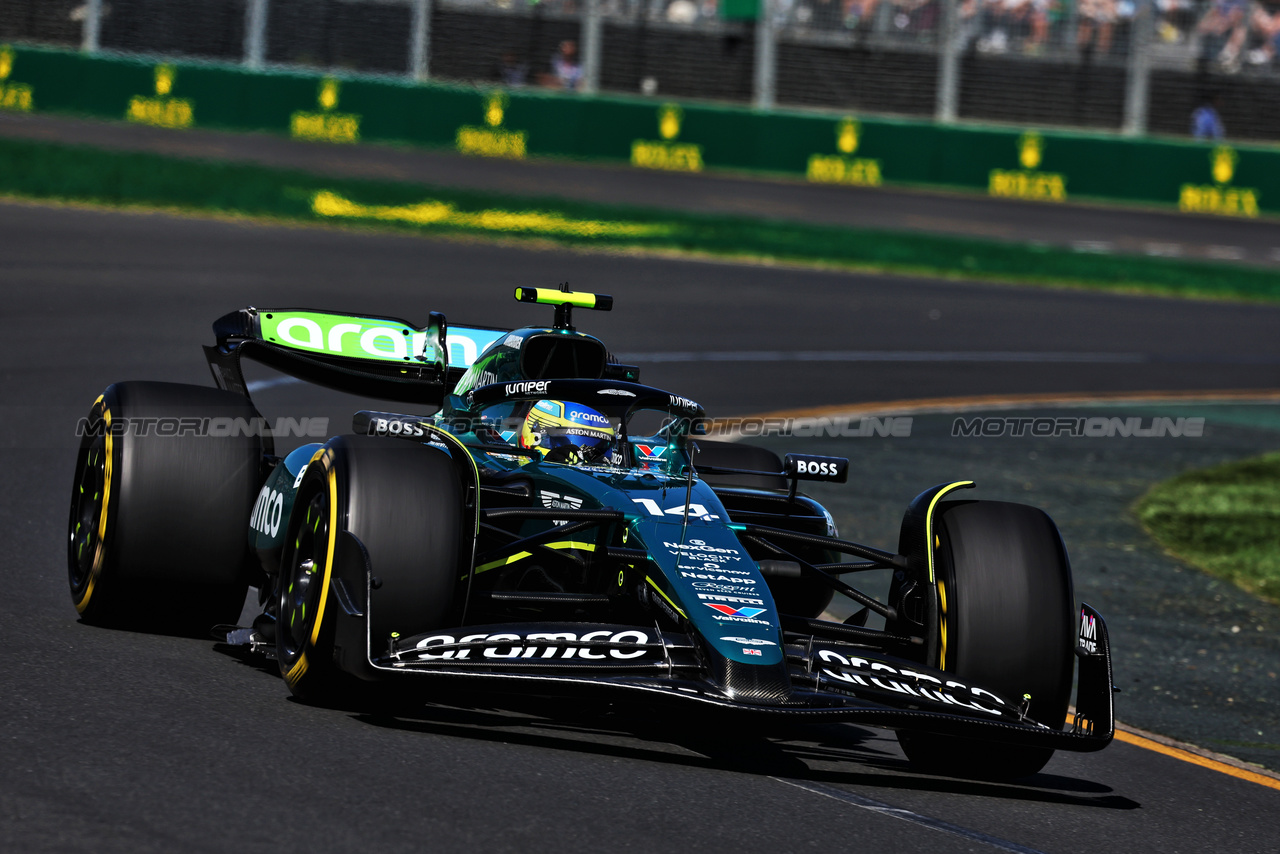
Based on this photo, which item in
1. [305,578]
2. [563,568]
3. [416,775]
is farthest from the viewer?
[563,568]

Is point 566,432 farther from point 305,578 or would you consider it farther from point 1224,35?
point 1224,35

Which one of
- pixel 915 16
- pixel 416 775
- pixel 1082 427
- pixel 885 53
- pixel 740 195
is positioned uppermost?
pixel 915 16

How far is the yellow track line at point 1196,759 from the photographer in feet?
22.2

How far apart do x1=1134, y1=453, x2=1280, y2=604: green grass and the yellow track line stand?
12.1 ft

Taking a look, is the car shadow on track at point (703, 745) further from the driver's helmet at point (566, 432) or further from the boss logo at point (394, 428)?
the boss logo at point (394, 428)

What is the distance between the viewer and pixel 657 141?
28.7m

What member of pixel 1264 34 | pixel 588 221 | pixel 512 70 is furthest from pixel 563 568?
pixel 1264 34

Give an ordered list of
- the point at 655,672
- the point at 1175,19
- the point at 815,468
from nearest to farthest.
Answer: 1. the point at 655,672
2. the point at 815,468
3. the point at 1175,19

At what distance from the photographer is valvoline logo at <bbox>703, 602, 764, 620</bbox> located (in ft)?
18.2

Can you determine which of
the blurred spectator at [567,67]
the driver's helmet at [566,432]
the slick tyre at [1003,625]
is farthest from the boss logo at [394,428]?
the blurred spectator at [567,67]

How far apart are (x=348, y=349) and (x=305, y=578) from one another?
2591mm

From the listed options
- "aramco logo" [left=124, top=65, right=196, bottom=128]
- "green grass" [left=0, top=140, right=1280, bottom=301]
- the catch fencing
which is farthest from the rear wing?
the catch fencing

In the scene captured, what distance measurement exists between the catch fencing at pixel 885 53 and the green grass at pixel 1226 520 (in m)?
15.3

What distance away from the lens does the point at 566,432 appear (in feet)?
22.2
